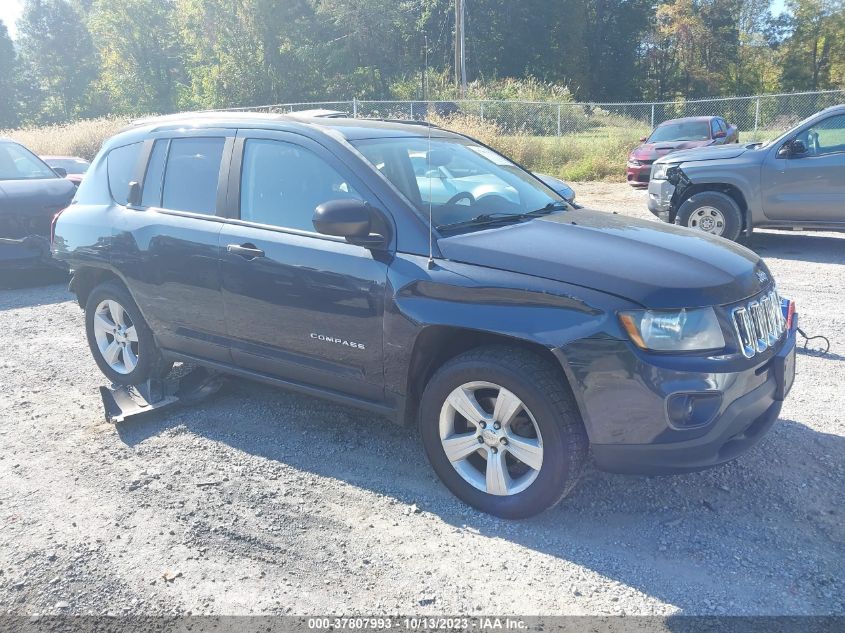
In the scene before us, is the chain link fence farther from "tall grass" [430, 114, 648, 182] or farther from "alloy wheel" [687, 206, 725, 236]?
"alloy wheel" [687, 206, 725, 236]

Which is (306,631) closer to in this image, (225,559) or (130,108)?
(225,559)

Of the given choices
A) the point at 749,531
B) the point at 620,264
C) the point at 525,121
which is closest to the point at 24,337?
the point at 620,264

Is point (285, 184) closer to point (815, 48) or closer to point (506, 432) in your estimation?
point (506, 432)

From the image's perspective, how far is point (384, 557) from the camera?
3.08 m

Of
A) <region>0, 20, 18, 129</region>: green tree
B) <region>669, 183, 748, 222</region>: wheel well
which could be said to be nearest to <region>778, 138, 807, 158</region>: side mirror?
<region>669, 183, 748, 222</region>: wheel well

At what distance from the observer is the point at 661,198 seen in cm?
966

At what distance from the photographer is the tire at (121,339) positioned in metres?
4.80

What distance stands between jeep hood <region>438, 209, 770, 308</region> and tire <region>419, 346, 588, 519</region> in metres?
0.43

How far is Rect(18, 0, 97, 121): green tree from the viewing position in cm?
5341

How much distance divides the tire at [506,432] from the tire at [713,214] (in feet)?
21.9

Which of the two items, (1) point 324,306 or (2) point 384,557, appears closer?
(2) point 384,557

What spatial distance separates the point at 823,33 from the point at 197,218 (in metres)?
55.1

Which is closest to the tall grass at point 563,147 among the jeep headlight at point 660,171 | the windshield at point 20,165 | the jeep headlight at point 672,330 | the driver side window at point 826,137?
the jeep headlight at point 660,171

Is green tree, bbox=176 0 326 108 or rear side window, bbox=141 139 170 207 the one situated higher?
green tree, bbox=176 0 326 108
